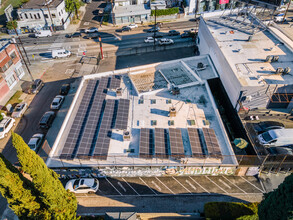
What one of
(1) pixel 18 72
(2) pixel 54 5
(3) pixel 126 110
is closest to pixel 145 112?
(3) pixel 126 110

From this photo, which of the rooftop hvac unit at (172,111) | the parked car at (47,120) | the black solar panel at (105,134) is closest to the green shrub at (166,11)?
the black solar panel at (105,134)

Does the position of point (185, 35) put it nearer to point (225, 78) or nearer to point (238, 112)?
point (225, 78)

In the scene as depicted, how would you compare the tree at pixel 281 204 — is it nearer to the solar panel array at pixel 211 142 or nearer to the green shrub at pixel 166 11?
the solar panel array at pixel 211 142

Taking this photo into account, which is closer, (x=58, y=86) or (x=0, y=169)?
(x=0, y=169)

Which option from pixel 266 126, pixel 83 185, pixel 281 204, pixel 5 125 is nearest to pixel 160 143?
pixel 83 185

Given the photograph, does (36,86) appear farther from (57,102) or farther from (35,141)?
(35,141)

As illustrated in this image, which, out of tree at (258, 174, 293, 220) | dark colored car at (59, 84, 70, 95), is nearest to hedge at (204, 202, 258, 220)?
tree at (258, 174, 293, 220)
